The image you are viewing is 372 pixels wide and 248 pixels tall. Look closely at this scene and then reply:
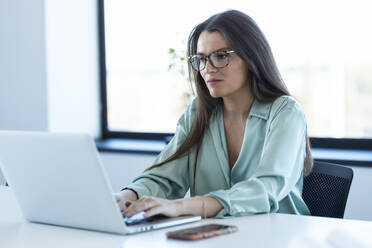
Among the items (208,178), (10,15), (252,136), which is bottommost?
(208,178)

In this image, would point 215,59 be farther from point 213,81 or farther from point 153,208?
point 153,208

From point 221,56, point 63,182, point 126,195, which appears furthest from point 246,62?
point 63,182

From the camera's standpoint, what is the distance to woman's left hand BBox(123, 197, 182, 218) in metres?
1.46

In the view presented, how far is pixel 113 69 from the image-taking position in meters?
4.22

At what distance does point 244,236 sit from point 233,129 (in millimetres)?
801

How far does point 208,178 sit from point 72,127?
6.88 feet

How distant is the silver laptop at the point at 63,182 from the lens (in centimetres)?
129

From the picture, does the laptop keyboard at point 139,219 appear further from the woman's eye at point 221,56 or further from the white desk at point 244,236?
the woman's eye at point 221,56

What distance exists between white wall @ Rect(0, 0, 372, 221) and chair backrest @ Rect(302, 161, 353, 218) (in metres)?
1.82

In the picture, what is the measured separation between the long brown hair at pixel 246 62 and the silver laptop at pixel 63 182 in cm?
57

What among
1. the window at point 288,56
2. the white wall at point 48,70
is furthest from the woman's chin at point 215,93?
the white wall at point 48,70

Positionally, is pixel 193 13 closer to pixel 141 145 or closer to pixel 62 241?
pixel 141 145

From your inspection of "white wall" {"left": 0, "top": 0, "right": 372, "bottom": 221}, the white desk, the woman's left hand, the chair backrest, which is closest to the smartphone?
the white desk

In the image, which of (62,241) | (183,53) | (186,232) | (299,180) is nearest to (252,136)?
(299,180)
